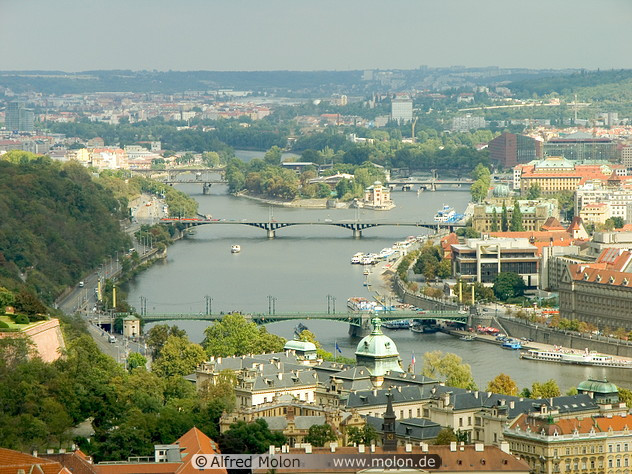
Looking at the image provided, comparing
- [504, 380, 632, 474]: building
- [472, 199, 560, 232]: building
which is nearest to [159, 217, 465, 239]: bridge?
[472, 199, 560, 232]: building

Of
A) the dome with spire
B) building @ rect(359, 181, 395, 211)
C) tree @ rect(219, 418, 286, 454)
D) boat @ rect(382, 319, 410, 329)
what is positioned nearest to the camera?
tree @ rect(219, 418, 286, 454)

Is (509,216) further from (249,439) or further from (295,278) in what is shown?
(249,439)

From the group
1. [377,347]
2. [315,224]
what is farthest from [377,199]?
[377,347]

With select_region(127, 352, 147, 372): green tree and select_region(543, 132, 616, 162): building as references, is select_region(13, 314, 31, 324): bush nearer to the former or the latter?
select_region(127, 352, 147, 372): green tree

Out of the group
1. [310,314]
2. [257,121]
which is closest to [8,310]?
[310,314]

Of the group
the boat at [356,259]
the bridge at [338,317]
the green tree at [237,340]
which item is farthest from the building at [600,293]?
the boat at [356,259]

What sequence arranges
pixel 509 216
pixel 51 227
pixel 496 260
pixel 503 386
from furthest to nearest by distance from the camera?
pixel 509 216, pixel 51 227, pixel 496 260, pixel 503 386
